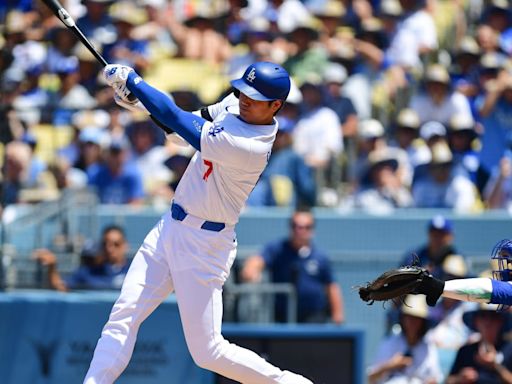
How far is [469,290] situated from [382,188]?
5227 mm

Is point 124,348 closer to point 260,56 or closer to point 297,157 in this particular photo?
point 297,157

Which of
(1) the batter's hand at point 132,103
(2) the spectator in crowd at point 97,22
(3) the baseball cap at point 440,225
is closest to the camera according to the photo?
(1) the batter's hand at point 132,103

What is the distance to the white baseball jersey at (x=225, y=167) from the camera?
234 inches

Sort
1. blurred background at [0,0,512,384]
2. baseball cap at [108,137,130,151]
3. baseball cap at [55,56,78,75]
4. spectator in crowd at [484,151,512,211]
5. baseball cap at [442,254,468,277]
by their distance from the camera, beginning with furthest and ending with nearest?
baseball cap at [55,56,78,75] → spectator in crowd at [484,151,512,211] → baseball cap at [108,137,130,151] → baseball cap at [442,254,468,277] → blurred background at [0,0,512,384]

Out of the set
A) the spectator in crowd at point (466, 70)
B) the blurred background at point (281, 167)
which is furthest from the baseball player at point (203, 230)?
the spectator in crowd at point (466, 70)

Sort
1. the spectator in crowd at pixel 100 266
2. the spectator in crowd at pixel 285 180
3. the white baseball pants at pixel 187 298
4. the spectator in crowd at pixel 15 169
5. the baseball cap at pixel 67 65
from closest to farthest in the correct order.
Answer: the white baseball pants at pixel 187 298, the spectator in crowd at pixel 100 266, the spectator in crowd at pixel 15 169, the spectator in crowd at pixel 285 180, the baseball cap at pixel 67 65

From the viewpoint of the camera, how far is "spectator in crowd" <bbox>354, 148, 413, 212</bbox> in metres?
11.0

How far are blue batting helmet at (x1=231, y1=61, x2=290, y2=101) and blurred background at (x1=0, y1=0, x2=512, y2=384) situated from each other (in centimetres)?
281

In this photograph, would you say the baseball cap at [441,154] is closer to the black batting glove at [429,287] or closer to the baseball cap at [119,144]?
the baseball cap at [119,144]

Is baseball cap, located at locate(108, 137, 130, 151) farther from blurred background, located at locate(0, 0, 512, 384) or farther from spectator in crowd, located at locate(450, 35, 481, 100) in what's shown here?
spectator in crowd, located at locate(450, 35, 481, 100)

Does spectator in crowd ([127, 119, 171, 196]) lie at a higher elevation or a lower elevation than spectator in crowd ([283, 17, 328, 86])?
lower

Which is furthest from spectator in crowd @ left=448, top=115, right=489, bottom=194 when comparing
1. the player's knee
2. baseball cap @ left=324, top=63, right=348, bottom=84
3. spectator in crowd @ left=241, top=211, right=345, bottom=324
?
the player's knee

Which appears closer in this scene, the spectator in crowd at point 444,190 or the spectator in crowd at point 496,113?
the spectator in crowd at point 444,190

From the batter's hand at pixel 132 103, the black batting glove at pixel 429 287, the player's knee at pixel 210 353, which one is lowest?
the player's knee at pixel 210 353
